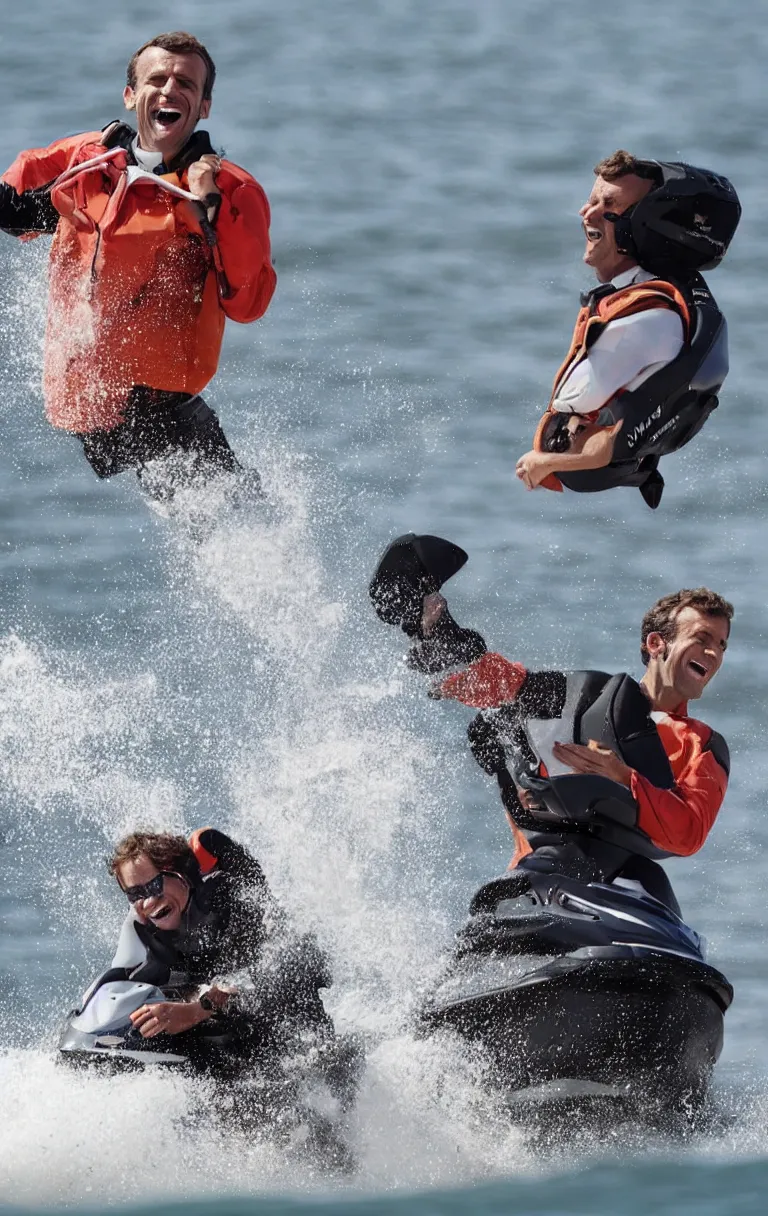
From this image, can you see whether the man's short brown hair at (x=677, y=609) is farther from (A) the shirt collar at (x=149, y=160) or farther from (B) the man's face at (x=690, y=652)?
(A) the shirt collar at (x=149, y=160)

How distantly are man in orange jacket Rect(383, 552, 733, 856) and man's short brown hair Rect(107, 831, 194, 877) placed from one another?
98 centimetres

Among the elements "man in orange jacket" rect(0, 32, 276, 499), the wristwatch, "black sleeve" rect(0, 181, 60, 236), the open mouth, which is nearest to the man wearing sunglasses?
the wristwatch

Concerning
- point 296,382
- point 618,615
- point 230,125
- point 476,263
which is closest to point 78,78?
point 230,125

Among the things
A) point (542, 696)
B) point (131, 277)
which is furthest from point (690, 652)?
point (131, 277)

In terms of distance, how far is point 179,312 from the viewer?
26.2 ft

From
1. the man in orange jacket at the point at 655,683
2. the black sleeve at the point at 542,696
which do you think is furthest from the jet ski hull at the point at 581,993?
the black sleeve at the point at 542,696

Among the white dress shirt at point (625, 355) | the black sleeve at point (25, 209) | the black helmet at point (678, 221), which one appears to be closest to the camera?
the white dress shirt at point (625, 355)

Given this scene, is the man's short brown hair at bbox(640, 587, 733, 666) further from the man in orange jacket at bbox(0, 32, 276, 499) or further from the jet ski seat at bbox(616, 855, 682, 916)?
the man in orange jacket at bbox(0, 32, 276, 499)

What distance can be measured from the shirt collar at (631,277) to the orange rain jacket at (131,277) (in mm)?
1111

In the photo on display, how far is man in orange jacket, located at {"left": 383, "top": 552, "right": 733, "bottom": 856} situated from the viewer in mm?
7953

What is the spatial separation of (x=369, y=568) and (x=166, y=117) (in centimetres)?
843

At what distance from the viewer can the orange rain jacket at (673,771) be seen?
7.85 meters

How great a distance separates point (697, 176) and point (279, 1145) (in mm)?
3434

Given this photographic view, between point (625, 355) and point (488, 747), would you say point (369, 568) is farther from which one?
point (625, 355)
